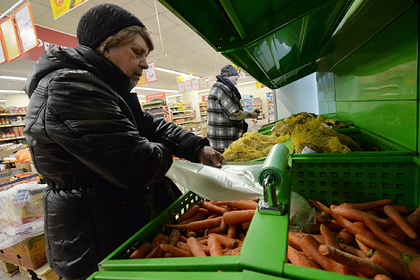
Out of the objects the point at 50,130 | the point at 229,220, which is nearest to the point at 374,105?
the point at 229,220

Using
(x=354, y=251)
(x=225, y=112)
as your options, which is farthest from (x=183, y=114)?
(x=354, y=251)

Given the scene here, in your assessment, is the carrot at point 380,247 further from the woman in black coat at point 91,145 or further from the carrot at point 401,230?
the woman in black coat at point 91,145

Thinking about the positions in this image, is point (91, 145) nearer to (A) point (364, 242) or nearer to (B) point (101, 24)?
(B) point (101, 24)

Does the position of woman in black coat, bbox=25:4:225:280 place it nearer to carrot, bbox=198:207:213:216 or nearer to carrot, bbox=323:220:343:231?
carrot, bbox=198:207:213:216

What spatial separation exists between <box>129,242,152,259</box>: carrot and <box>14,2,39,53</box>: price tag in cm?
471

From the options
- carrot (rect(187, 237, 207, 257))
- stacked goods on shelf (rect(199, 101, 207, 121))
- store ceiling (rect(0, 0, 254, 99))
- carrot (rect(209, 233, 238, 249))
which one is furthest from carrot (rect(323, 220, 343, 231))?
stacked goods on shelf (rect(199, 101, 207, 121))

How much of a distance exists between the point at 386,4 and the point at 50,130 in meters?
1.72

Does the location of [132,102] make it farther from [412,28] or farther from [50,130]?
[412,28]

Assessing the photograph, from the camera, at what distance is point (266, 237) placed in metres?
0.54

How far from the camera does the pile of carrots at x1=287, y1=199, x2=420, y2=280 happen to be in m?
0.56

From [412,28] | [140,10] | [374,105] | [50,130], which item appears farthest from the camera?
[140,10]

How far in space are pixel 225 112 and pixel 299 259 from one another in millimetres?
2350

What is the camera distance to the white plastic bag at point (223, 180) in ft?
3.44

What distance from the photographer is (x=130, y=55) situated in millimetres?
1044
